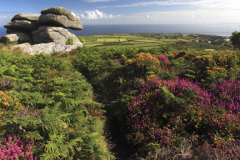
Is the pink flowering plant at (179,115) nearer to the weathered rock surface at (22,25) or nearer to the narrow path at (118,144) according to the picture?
the narrow path at (118,144)

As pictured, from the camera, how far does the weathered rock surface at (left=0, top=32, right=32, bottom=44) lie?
69.5 feet

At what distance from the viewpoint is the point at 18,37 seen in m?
22.8

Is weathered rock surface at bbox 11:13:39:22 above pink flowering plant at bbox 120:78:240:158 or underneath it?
above

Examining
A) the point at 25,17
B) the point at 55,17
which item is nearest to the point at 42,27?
the point at 55,17

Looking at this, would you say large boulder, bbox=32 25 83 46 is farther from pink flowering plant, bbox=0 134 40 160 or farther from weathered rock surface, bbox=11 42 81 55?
pink flowering plant, bbox=0 134 40 160

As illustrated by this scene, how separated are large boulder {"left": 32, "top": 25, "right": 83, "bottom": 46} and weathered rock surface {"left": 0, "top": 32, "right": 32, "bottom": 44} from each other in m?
1.47

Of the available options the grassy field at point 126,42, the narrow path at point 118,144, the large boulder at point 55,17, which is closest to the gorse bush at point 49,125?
the narrow path at point 118,144

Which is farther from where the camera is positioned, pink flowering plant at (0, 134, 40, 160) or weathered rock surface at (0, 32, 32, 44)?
weathered rock surface at (0, 32, 32, 44)

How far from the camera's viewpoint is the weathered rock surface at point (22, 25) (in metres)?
23.2

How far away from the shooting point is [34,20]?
81.0ft

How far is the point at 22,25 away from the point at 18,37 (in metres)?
2.46

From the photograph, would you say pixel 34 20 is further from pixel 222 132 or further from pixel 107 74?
pixel 222 132

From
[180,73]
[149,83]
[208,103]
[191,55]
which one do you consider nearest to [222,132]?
[208,103]

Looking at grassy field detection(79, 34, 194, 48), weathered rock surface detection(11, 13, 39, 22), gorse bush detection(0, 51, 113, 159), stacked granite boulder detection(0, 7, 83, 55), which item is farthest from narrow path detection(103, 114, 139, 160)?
grassy field detection(79, 34, 194, 48)
